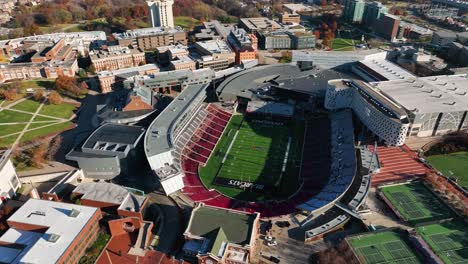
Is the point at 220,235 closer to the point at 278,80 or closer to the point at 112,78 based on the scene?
the point at 278,80

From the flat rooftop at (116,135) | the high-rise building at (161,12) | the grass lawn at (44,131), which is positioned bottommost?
the grass lawn at (44,131)

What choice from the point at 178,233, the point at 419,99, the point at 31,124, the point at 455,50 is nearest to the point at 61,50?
the point at 31,124

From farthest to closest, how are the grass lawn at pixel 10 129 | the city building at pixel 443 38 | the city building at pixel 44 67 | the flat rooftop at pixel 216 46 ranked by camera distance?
1. the city building at pixel 443 38
2. the flat rooftop at pixel 216 46
3. the city building at pixel 44 67
4. the grass lawn at pixel 10 129

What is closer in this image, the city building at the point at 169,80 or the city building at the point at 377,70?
the city building at the point at 169,80

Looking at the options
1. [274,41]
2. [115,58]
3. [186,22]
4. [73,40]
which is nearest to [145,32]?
[115,58]

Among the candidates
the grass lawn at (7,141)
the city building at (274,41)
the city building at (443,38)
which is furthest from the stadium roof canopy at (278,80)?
the city building at (443,38)

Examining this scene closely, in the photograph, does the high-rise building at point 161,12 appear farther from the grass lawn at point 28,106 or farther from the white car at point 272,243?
the white car at point 272,243

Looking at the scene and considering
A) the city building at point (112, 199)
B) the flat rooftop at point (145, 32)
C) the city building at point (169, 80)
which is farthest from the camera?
the flat rooftop at point (145, 32)
